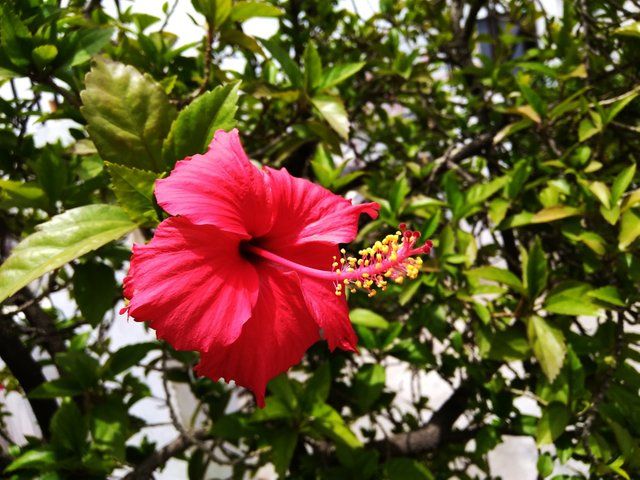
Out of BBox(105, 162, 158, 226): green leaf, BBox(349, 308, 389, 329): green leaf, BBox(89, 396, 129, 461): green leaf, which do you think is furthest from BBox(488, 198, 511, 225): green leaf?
BBox(89, 396, 129, 461): green leaf

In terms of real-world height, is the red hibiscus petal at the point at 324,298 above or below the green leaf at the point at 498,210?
above

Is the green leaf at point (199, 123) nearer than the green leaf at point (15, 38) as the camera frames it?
Yes

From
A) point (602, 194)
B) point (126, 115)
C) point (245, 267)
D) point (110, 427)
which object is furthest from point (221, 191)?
point (602, 194)

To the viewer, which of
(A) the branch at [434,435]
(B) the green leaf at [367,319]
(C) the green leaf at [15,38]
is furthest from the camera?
(A) the branch at [434,435]

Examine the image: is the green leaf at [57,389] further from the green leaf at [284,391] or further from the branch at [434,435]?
the branch at [434,435]

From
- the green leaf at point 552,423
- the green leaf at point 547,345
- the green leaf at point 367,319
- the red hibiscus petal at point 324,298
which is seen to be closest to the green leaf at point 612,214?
the green leaf at point 547,345
